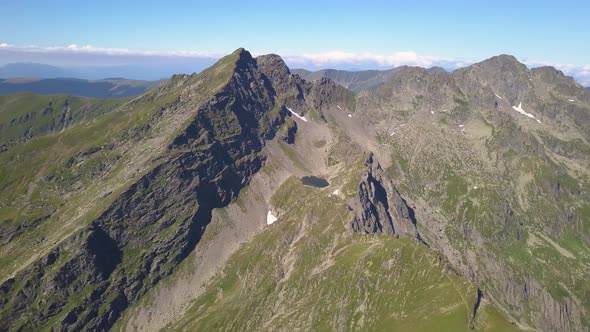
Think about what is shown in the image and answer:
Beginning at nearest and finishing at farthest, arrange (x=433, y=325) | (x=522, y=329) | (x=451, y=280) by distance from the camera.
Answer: (x=522, y=329), (x=433, y=325), (x=451, y=280)

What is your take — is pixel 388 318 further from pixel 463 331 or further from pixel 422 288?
pixel 463 331

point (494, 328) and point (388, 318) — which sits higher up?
point (494, 328)

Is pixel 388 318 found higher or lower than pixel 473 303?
lower

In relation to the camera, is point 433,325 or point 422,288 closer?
point 433,325

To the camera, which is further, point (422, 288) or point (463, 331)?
point (422, 288)

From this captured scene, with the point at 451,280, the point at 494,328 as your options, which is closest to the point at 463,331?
the point at 494,328

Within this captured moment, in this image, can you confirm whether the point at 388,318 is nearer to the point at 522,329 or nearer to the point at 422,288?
the point at 422,288

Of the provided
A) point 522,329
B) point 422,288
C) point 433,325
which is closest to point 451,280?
point 422,288

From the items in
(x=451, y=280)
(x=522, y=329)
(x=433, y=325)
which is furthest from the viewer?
(x=451, y=280)
